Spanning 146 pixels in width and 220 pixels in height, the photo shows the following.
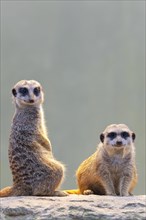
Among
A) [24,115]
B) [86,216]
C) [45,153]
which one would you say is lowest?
[86,216]

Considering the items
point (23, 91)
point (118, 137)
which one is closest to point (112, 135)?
point (118, 137)

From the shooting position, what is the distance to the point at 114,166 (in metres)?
4.11

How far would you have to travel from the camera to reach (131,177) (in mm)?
4055

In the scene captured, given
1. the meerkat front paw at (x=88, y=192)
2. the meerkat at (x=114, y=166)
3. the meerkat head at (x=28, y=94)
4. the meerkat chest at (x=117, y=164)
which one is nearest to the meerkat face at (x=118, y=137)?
the meerkat at (x=114, y=166)

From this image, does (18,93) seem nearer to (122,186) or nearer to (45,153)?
(45,153)

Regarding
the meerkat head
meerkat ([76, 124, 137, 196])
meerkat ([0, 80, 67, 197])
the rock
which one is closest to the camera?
the rock

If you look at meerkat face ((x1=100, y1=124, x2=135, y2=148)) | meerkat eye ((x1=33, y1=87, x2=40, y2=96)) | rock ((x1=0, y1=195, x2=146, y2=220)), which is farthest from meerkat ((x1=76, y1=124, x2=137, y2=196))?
meerkat eye ((x1=33, y1=87, x2=40, y2=96))

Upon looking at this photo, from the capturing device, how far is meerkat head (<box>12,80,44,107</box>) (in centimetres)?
414

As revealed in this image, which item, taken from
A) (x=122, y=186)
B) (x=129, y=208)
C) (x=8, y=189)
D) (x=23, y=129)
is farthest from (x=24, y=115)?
(x=129, y=208)

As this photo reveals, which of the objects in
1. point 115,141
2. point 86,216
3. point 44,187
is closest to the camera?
point 86,216

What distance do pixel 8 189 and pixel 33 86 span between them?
818 mm

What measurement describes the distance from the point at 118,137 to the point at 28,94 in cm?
77

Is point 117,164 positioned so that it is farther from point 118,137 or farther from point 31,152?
point 31,152

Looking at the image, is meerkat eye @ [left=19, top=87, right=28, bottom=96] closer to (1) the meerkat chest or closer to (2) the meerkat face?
(2) the meerkat face
